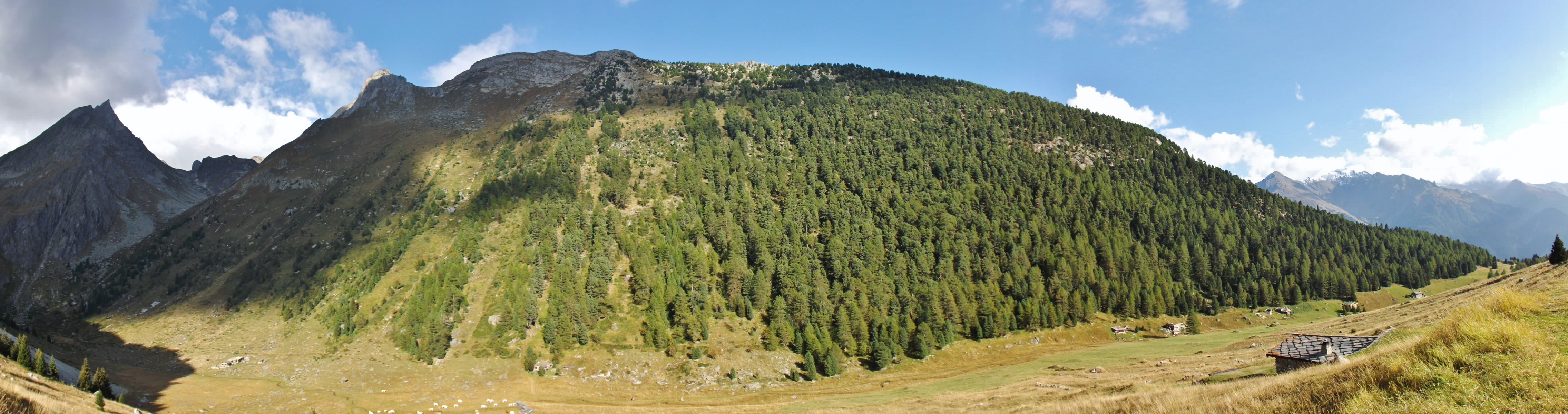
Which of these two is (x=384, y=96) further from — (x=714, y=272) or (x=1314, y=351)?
(x=1314, y=351)

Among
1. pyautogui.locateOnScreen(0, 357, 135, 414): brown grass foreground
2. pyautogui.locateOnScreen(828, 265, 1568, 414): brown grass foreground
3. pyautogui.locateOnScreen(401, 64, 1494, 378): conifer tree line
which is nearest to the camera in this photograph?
pyautogui.locateOnScreen(828, 265, 1568, 414): brown grass foreground

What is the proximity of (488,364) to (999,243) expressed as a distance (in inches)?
4124

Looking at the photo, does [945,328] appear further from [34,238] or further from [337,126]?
[34,238]

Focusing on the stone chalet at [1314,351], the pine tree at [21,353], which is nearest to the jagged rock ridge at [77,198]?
the pine tree at [21,353]

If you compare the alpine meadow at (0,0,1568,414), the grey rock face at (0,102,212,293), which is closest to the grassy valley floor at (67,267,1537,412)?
the alpine meadow at (0,0,1568,414)

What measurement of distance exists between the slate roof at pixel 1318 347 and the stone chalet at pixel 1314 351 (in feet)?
0.07

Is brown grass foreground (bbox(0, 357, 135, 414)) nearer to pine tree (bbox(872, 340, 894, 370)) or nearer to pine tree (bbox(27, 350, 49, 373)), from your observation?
pine tree (bbox(27, 350, 49, 373))

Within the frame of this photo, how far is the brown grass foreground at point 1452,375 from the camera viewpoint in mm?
13984

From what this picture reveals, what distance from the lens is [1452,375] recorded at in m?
14.6

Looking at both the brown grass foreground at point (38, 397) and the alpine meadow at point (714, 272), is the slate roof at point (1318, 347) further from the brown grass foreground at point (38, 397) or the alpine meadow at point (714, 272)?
the brown grass foreground at point (38, 397)

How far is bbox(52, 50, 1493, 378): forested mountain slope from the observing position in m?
95.8

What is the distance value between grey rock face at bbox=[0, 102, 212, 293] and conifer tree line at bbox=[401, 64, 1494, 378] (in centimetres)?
9737

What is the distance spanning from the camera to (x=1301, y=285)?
133 meters

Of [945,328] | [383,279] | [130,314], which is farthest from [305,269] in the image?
[945,328]
